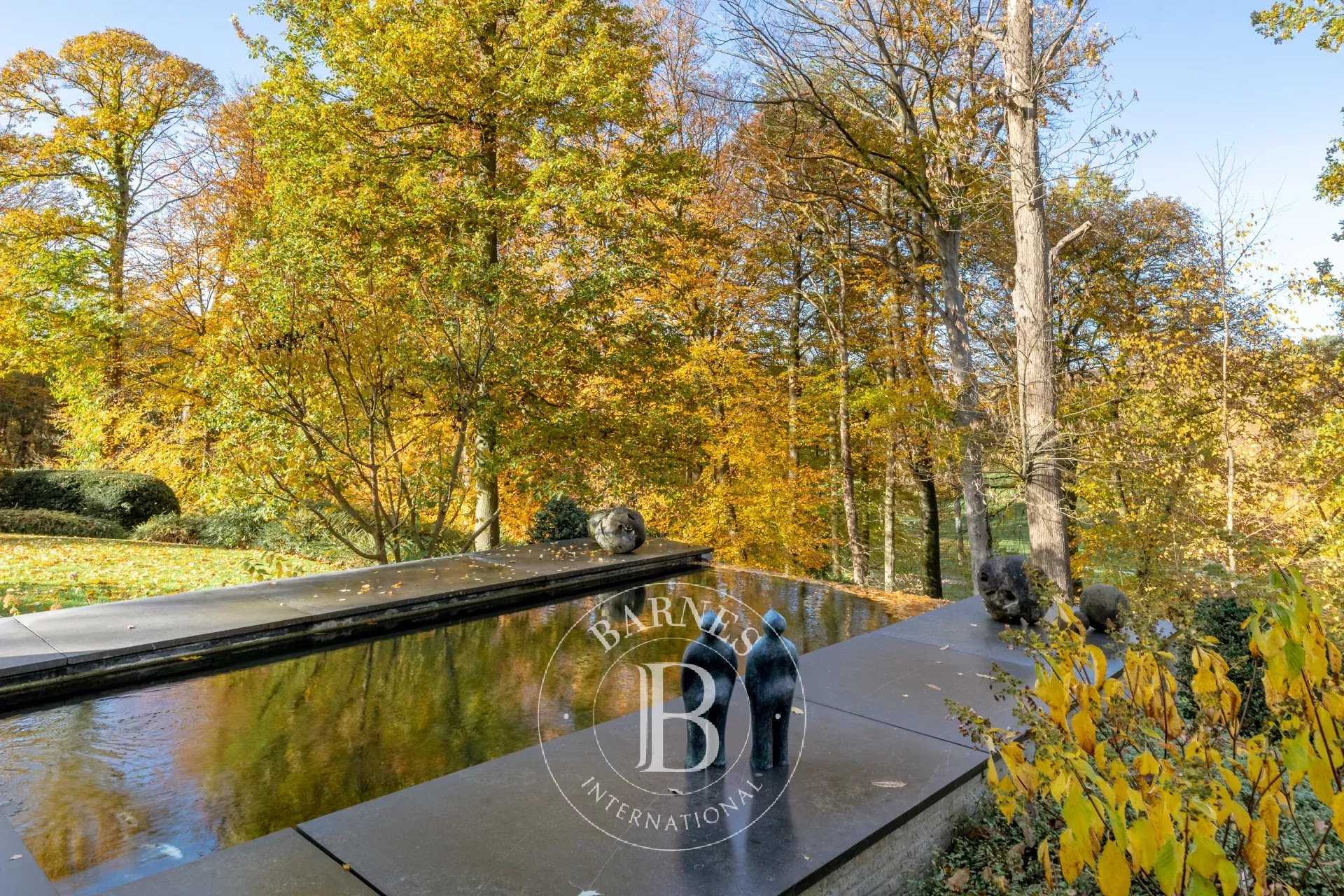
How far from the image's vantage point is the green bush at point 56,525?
1122 cm

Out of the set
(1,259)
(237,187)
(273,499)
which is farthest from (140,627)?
(237,187)

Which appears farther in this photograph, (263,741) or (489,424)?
(489,424)

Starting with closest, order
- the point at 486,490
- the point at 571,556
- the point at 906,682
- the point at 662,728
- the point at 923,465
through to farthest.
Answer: the point at 662,728 < the point at 906,682 < the point at 571,556 < the point at 486,490 < the point at 923,465

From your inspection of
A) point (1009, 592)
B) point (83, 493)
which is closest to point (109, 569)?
point (83, 493)

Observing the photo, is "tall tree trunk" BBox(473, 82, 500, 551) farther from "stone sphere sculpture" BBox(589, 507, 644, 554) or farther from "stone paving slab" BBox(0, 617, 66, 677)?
"stone paving slab" BBox(0, 617, 66, 677)

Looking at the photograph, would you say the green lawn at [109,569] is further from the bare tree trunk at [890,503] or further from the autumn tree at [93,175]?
the bare tree trunk at [890,503]

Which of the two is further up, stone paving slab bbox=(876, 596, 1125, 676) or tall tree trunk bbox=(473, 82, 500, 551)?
tall tree trunk bbox=(473, 82, 500, 551)

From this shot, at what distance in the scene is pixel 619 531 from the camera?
8406mm

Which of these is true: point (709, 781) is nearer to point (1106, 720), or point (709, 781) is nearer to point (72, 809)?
point (1106, 720)

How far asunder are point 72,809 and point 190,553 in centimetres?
838

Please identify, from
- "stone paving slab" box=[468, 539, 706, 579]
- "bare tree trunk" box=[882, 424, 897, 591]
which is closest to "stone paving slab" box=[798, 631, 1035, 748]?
"stone paving slab" box=[468, 539, 706, 579]

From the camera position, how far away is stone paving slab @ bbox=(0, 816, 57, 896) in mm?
2382

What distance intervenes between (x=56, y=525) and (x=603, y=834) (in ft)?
42.0

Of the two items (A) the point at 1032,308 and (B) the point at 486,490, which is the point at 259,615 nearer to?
(B) the point at 486,490
